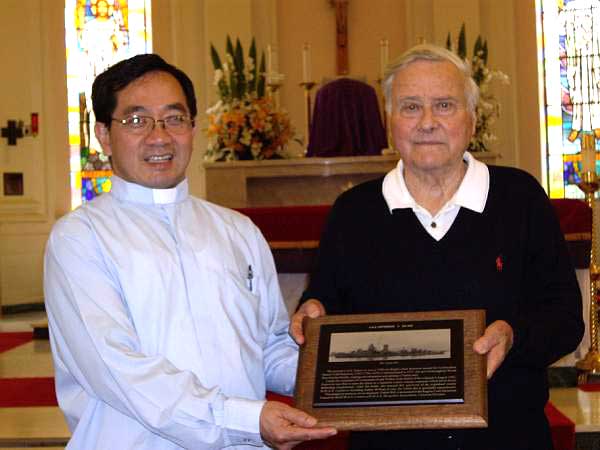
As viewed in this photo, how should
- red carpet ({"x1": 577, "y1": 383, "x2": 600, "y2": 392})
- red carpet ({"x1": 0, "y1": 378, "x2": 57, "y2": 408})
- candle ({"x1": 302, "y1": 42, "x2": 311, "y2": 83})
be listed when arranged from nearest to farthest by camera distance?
1. red carpet ({"x1": 577, "y1": 383, "x2": 600, "y2": 392})
2. red carpet ({"x1": 0, "y1": 378, "x2": 57, "y2": 408})
3. candle ({"x1": 302, "y1": 42, "x2": 311, "y2": 83})

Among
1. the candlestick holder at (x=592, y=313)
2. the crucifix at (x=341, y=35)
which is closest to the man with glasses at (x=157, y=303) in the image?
the candlestick holder at (x=592, y=313)

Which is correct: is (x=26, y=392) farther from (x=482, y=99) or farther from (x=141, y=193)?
(x=482, y=99)

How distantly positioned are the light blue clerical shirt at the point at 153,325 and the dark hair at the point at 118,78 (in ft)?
0.64

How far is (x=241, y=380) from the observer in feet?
7.76

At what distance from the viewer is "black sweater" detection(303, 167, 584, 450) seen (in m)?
2.44

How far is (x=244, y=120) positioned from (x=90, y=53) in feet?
16.0

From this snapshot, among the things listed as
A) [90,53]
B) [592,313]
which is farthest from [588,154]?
[90,53]

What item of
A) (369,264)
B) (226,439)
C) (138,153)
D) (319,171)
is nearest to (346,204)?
(369,264)

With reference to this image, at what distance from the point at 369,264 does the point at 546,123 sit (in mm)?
9956

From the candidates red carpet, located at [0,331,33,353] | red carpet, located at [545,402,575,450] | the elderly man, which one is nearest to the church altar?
red carpet, located at [0,331,33,353]

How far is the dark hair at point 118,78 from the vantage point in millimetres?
2434

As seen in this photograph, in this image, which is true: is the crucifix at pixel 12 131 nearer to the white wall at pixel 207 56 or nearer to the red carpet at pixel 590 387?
the white wall at pixel 207 56

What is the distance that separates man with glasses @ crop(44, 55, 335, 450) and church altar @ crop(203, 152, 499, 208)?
5.76m

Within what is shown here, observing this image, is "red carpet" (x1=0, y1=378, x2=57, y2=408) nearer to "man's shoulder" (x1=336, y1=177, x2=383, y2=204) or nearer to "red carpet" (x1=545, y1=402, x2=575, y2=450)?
"red carpet" (x1=545, y1=402, x2=575, y2=450)
